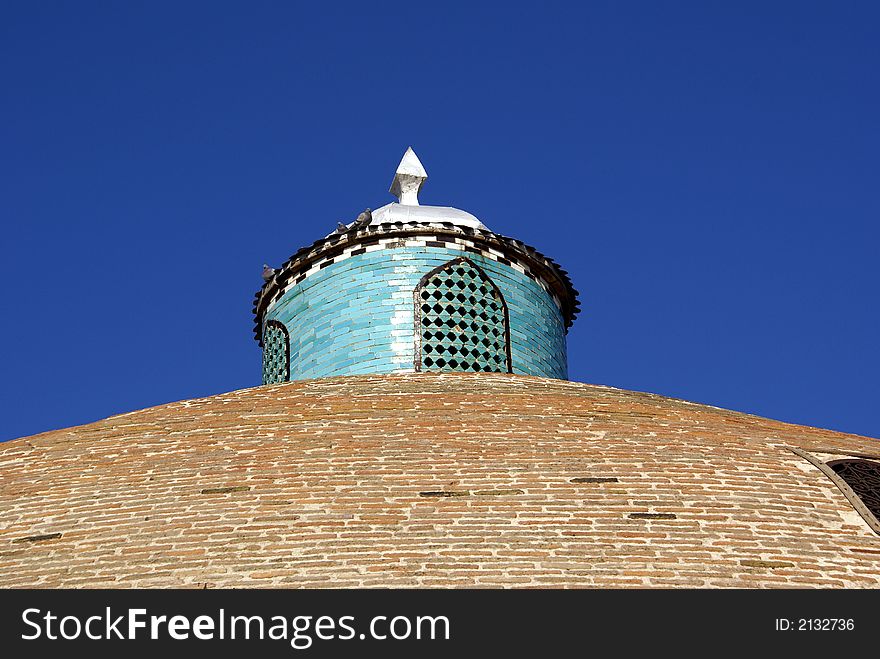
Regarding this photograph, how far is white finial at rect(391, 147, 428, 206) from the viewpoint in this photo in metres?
19.0

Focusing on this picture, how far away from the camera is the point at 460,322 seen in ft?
53.5

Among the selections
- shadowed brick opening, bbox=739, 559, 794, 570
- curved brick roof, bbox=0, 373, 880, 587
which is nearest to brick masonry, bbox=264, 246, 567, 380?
curved brick roof, bbox=0, 373, 880, 587

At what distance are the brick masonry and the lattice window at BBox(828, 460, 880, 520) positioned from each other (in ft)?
18.3

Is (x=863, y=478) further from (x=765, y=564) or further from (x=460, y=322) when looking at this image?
(x=460, y=322)

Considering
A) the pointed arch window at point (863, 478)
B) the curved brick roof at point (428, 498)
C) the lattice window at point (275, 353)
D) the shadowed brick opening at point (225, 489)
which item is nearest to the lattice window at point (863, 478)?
the pointed arch window at point (863, 478)

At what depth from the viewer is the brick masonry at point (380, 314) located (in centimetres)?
1603

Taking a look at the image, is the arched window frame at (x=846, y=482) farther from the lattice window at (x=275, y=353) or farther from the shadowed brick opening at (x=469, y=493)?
the lattice window at (x=275, y=353)

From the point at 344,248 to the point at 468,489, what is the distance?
24.4 ft

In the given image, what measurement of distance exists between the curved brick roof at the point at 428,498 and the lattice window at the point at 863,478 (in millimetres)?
201

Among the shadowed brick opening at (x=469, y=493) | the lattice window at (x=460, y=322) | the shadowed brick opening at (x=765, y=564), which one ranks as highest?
the lattice window at (x=460, y=322)

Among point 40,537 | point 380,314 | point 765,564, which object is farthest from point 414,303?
point 765,564

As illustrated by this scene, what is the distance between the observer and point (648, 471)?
A: 10477mm

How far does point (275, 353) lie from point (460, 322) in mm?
2514
